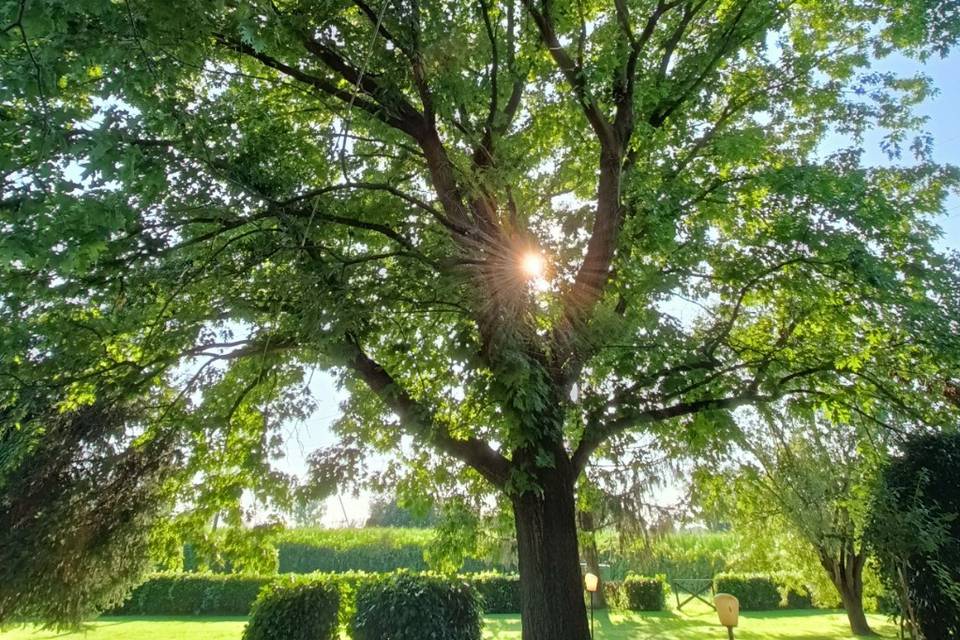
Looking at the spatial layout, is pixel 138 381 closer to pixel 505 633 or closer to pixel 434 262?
pixel 434 262

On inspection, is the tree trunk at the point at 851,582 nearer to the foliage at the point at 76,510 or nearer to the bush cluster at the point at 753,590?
the bush cluster at the point at 753,590

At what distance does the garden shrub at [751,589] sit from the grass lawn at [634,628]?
951mm

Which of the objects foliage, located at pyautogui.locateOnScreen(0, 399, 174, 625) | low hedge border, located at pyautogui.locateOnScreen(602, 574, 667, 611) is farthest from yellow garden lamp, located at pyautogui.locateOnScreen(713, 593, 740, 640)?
low hedge border, located at pyautogui.locateOnScreen(602, 574, 667, 611)

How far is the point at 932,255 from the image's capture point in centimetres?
548

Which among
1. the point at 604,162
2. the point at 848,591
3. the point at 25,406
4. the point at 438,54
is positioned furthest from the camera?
the point at 848,591

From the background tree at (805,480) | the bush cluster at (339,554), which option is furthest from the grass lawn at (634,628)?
the bush cluster at (339,554)

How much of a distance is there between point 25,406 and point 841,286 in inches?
321

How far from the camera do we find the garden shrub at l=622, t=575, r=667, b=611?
17.8 metres

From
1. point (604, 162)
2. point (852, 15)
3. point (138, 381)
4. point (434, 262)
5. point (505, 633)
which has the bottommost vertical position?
point (505, 633)

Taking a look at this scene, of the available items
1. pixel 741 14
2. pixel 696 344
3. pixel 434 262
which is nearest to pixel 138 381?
pixel 434 262

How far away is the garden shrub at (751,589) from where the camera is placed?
18359 mm

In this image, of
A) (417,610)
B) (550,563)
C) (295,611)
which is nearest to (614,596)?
(417,610)

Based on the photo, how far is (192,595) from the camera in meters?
17.9

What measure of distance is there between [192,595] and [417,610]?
546 inches
